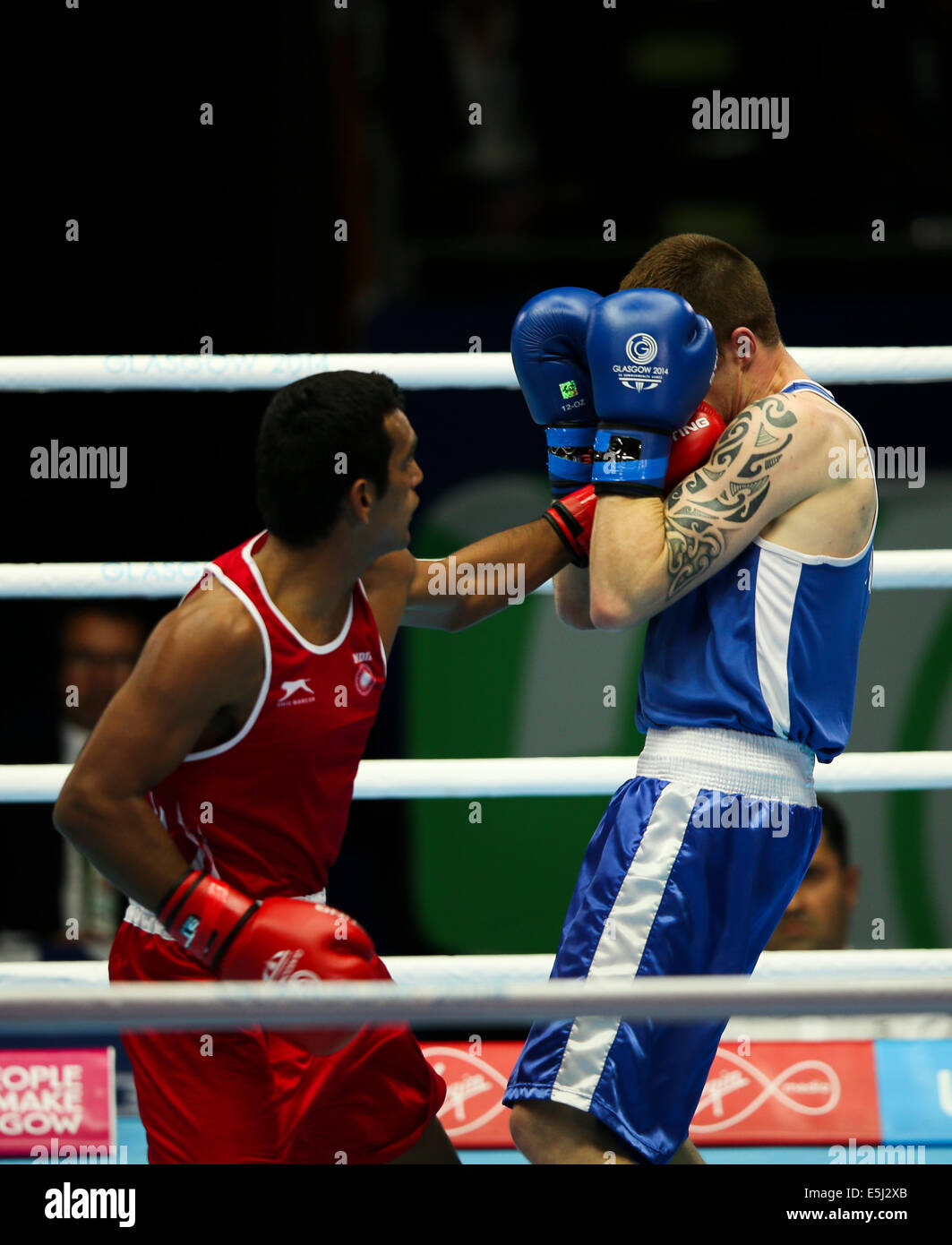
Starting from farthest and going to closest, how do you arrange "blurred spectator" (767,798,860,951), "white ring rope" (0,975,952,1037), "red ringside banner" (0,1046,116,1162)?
"blurred spectator" (767,798,860,951), "red ringside banner" (0,1046,116,1162), "white ring rope" (0,975,952,1037)

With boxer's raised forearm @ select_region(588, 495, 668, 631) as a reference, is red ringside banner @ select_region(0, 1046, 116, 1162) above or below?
below

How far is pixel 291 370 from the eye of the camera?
2404mm

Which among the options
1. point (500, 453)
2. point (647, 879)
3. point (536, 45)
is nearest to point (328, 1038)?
point (647, 879)

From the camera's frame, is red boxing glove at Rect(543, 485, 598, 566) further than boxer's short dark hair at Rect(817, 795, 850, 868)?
No

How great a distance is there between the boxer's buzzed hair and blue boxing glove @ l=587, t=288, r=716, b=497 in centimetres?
9

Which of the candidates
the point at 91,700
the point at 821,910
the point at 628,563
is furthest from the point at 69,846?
the point at 628,563

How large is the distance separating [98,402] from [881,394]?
2.31m

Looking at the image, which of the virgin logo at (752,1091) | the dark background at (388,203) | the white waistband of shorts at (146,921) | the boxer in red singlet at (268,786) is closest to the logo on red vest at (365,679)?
the boxer in red singlet at (268,786)

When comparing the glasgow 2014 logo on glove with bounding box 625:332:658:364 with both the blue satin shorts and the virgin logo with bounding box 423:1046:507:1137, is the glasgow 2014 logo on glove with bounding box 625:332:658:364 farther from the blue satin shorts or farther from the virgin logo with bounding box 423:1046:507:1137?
the virgin logo with bounding box 423:1046:507:1137

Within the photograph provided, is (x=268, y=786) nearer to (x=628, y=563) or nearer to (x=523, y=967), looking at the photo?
(x=628, y=563)

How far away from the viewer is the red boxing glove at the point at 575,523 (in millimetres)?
2229

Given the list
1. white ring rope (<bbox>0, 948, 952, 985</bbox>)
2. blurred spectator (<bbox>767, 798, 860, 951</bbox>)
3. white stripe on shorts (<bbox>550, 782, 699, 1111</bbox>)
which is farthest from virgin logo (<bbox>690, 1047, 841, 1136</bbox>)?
white stripe on shorts (<bbox>550, 782, 699, 1111</bbox>)

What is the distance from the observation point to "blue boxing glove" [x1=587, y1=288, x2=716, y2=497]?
1899 millimetres
